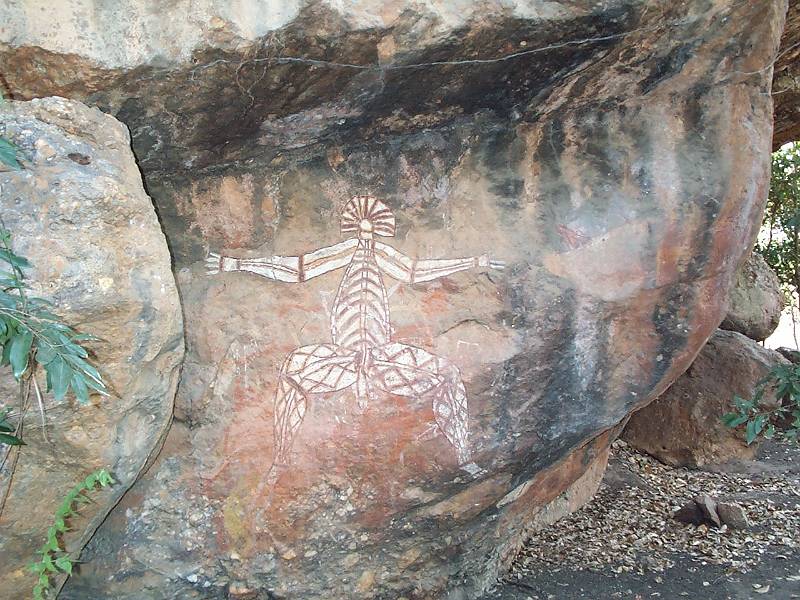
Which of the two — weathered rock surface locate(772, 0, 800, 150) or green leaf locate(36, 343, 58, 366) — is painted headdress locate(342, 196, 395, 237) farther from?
weathered rock surface locate(772, 0, 800, 150)

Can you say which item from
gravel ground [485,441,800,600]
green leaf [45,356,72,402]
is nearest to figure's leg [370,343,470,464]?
gravel ground [485,441,800,600]

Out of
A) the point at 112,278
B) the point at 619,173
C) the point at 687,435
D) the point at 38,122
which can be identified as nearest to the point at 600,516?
the point at 687,435

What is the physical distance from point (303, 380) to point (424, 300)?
58 centimetres

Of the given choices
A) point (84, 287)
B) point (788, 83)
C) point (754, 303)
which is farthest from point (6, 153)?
point (754, 303)

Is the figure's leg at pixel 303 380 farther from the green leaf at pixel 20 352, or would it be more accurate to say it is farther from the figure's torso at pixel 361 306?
the green leaf at pixel 20 352

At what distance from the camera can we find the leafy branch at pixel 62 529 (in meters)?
2.07

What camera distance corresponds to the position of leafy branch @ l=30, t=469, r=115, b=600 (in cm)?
207

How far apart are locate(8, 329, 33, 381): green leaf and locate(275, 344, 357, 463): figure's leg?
4.36ft

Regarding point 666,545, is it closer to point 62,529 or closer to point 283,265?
point 283,265

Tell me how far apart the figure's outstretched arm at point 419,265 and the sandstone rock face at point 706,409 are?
112 inches

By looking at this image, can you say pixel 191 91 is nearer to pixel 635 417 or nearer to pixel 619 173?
pixel 619 173

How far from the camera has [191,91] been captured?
241 cm

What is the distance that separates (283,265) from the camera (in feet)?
9.88

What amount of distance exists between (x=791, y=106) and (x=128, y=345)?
4.78m
